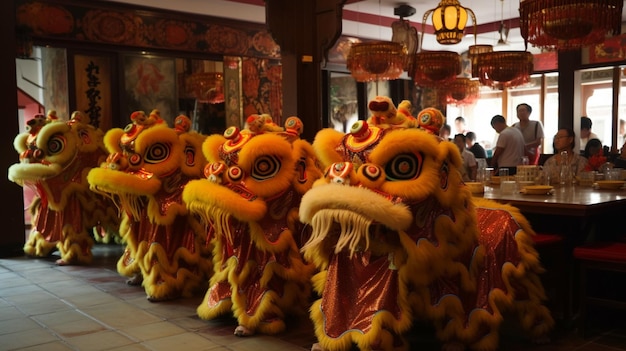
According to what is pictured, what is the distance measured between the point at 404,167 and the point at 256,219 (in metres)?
1.00

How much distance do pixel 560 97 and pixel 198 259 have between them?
700 cm

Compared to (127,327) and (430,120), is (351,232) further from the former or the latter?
(127,327)

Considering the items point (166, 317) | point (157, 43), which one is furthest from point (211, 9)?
point (166, 317)

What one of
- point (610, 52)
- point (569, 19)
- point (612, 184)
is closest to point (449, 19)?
point (569, 19)

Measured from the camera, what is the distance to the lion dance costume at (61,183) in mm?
5422

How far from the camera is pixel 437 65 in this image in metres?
6.34

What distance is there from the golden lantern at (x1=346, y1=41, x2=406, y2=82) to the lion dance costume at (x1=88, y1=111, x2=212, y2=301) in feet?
7.18

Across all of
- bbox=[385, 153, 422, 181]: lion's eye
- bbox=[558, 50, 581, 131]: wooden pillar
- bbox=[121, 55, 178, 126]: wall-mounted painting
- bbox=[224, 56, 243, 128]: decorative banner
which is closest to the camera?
bbox=[385, 153, 422, 181]: lion's eye

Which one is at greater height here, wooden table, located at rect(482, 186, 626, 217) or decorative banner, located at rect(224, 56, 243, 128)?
decorative banner, located at rect(224, 56, 243, 128)

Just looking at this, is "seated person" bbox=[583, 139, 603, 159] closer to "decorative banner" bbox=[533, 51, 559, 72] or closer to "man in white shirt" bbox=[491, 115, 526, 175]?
"man in white shirt" bbox=[491, 115, 526, 175]

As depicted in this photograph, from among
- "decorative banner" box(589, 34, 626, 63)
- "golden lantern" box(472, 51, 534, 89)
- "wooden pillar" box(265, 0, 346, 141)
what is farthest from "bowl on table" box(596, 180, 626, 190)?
"decorative banner" box(589, 34, 626, 63)

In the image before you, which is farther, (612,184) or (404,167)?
(612,184)

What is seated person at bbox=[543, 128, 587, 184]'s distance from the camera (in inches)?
185

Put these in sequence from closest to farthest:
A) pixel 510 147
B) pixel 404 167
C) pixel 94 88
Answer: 1. pixel 404 167
2. pixel 510 147
3. pixel 94 88
